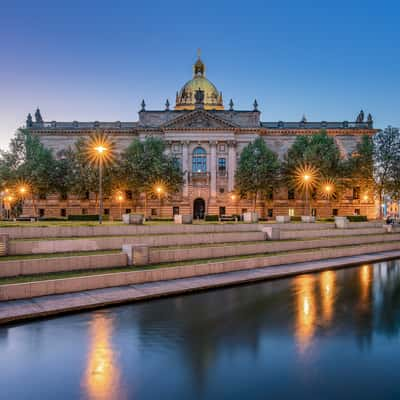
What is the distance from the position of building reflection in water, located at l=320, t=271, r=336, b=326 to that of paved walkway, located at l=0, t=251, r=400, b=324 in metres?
1.22

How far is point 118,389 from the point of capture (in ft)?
24.7

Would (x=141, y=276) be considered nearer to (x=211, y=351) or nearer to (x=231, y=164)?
(x=211, y=351)

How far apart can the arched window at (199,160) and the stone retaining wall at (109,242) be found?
33.4 m

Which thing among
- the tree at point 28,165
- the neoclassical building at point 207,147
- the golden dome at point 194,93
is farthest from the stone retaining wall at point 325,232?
the golden dome at point 194,93

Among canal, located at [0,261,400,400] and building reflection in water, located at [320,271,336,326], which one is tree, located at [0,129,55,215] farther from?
building reflection in water, located at [320,271,336,326]

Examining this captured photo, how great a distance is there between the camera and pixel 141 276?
1602 cm

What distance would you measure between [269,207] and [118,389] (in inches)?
2127

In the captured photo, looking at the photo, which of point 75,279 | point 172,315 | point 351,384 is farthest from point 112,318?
point 351,384

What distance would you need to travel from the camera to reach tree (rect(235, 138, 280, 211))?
5191 cm

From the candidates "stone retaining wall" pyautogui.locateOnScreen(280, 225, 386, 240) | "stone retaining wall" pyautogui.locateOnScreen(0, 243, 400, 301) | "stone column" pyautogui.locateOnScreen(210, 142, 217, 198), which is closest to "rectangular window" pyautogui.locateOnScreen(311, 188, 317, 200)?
"stone column" pyautogui.locateOnScreen(210, 142, 217, 198)

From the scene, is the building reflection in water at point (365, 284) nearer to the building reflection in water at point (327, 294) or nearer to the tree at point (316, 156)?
the building reflection in water at point (327, 294)

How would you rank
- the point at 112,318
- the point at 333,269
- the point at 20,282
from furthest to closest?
the point at 333,269, the point at 20,282, the point at 112,318

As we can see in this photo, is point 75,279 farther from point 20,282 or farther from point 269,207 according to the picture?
point 269,207

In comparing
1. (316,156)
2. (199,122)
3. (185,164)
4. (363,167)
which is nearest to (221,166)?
(185,164)
